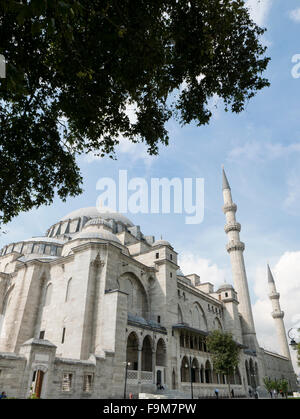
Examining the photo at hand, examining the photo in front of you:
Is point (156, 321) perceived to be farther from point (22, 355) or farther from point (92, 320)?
point (22, 355)

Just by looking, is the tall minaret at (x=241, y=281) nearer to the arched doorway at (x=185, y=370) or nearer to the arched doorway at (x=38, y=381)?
the arched doorway at (x=185, y=370)

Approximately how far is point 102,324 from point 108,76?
18.0m

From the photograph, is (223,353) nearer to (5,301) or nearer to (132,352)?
(132,352)

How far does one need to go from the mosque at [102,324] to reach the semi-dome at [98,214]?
6.59 m

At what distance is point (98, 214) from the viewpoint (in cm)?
4697

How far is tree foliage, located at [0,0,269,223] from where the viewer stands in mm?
7844

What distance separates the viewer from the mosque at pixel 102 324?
53.1 ft

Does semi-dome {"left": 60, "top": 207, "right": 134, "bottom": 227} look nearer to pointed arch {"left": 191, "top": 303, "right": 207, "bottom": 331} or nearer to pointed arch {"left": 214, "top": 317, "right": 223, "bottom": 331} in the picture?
pointed arch {"left": 191, "top": 303, "right": 207, "bottom": 331}

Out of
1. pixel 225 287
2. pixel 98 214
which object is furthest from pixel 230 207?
pixel 98 214

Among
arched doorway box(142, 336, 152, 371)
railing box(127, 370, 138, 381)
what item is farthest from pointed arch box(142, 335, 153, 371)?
railing box(127, 370, 138, 381)

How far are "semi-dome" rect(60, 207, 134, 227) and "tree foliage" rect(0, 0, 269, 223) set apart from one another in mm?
35007

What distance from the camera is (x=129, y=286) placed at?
27.8 metres

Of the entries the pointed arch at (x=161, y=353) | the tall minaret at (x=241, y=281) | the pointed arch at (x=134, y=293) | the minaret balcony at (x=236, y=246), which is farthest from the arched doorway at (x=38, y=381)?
the minaret balcony at (x=236, y=246)
